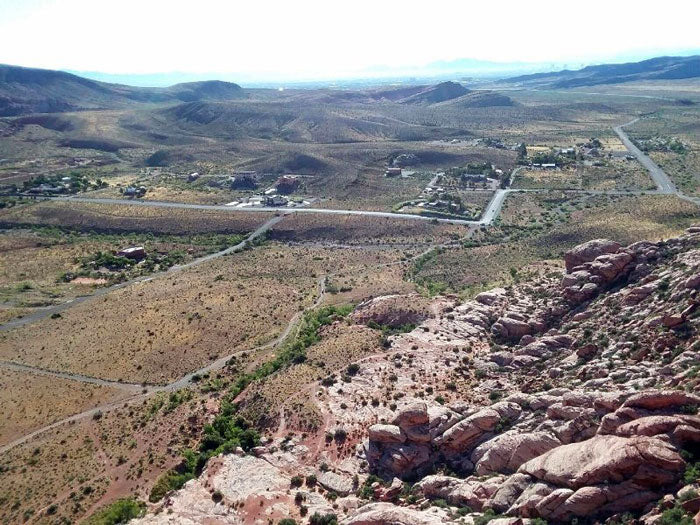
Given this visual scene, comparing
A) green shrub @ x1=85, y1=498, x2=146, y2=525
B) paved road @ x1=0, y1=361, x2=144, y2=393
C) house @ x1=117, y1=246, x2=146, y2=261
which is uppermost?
house @ x1=117, y1=246, x2=146, y2=261

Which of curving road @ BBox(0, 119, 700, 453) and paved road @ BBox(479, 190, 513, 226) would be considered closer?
curving road @ BBox(0, 119, 700, 453)

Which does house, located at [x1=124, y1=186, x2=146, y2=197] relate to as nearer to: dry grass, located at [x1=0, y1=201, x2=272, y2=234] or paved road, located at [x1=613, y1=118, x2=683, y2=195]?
dry grass, located at [x1=0, y1=201, x2=272, y2=234]

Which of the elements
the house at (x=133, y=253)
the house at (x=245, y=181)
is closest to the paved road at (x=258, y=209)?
the house at (x=245, y=181)

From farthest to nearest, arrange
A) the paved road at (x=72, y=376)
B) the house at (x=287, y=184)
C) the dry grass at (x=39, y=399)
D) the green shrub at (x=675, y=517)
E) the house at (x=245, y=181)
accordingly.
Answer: the house at (x=245, y=181) < the house at (x=287, y=184) < the paved road at (x=72, y=376) < the dry grass at (x=39, y=399) < the green shrub at (x=675, y=517)

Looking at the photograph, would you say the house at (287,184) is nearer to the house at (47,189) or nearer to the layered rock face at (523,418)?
the house at (47,189)

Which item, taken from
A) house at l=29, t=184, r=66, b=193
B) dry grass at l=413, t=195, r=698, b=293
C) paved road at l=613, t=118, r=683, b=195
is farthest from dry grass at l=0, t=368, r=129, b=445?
paved road at l=613, t=118, r=683, b=195

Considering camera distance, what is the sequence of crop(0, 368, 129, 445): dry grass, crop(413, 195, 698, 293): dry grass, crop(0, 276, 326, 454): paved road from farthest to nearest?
1. crop(413, 195, 698, 293): dry grass
2. crop(0, 368, 129, 445): dry grass
3. crop(0, 276, 326, 454): paved road
